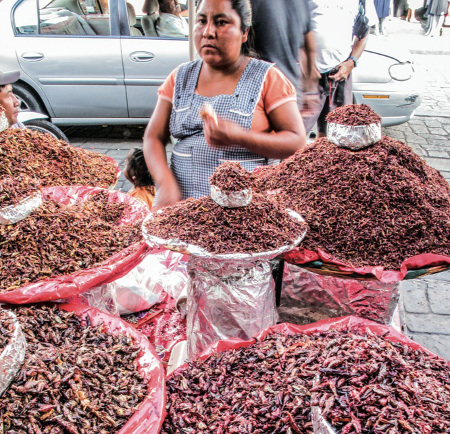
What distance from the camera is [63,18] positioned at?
17.9 feet

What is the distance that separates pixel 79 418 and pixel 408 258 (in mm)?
1311

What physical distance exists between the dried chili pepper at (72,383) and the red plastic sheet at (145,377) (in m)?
0.03

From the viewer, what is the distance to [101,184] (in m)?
2.78

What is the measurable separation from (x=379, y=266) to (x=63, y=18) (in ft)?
17.6

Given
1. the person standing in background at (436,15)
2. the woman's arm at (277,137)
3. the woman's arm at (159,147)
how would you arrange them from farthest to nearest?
the person standing in background at (436,15) < the woman's arm at (159,147) < the woman's arm at (277,137)

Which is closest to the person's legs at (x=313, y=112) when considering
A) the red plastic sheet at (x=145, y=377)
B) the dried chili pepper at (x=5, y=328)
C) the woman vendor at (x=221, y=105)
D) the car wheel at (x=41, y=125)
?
the woman vendor at (x=221, y=105)

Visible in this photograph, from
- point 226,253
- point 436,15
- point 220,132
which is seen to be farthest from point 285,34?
point 436,15

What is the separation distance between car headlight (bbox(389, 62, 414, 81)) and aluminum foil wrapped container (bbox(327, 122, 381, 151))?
3.87 meters

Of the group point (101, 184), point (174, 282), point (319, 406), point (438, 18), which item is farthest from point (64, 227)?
point (438, 18)

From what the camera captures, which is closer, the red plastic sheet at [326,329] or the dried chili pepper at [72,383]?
the dried chili pepper at [72,383]

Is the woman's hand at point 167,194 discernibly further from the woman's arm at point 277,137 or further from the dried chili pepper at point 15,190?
the dried chili pepper at point 15,190

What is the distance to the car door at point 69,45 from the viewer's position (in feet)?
17.8

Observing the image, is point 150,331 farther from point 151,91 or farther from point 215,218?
point 151,91

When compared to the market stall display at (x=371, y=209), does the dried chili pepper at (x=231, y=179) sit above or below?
above
